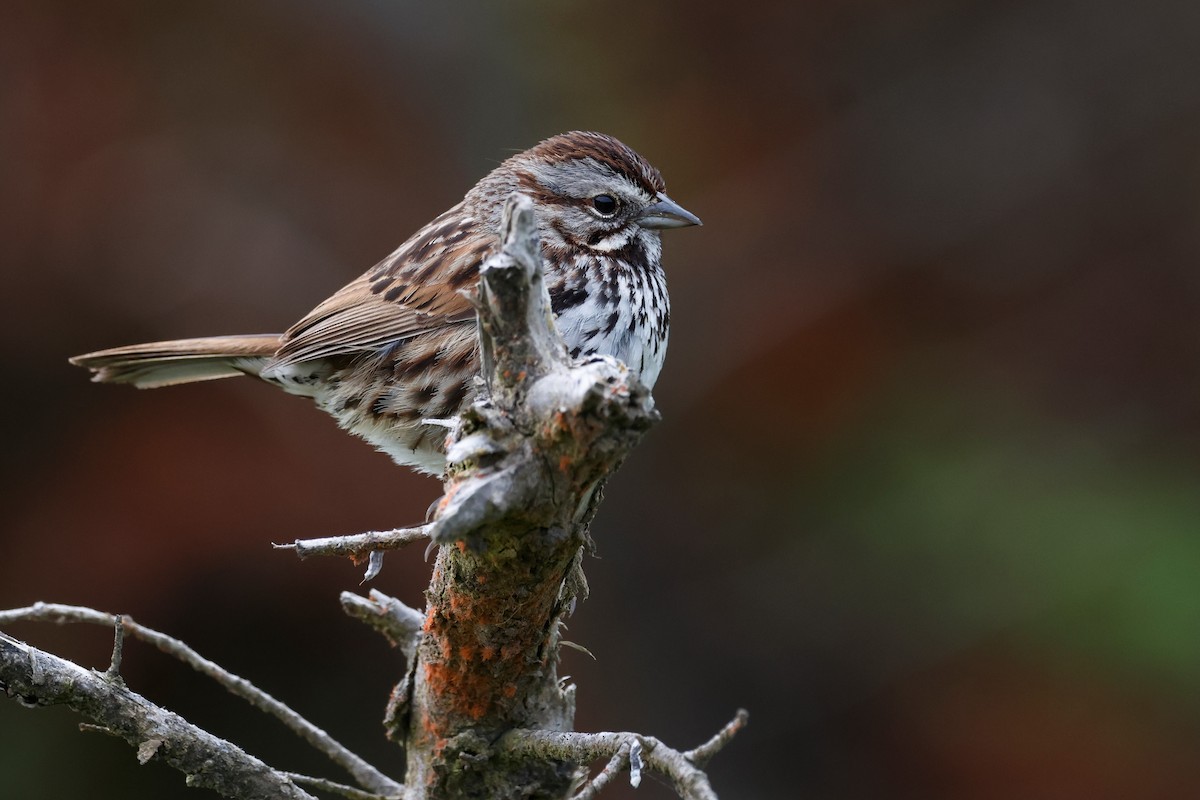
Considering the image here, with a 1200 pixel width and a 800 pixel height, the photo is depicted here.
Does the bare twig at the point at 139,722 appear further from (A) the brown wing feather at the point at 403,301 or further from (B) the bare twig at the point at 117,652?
(A) the brown wing feather at the point at 403,301

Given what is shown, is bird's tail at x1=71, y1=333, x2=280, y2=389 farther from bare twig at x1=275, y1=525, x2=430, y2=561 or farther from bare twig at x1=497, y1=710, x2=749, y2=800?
bare twig at x1=497, y1=710, x2=749, y2=800

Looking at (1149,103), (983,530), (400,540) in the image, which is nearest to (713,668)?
(983,530)

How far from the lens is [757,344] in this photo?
5910 millimetres

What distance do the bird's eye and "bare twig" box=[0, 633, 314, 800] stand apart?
1639 mm

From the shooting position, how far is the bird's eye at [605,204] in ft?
10.6

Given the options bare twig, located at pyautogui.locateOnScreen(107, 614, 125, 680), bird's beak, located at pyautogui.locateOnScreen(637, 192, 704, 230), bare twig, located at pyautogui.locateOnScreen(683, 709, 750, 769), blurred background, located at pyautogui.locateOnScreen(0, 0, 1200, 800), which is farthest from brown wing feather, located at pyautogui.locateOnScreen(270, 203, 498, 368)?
blurred background, located at pyautogui.locateOnScreen(0, 0, 1200, 800)

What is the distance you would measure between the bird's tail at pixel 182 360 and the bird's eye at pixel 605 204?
0.91m

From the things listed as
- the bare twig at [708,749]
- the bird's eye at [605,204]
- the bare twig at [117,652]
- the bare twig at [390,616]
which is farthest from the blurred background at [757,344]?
the bare twig at [708,749]

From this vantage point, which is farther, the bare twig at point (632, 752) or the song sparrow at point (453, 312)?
the song sparrow at point (453, 312)

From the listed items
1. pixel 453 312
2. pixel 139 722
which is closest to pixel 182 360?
pixel 453 312

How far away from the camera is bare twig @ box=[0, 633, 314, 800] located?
73.9 inches

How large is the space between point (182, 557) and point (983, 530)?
125 inches

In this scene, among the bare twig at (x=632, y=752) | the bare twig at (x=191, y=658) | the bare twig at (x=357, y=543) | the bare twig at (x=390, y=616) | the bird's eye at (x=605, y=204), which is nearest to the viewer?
the bare twig at (x=632, y=752)

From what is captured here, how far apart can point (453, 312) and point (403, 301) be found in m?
0.17
